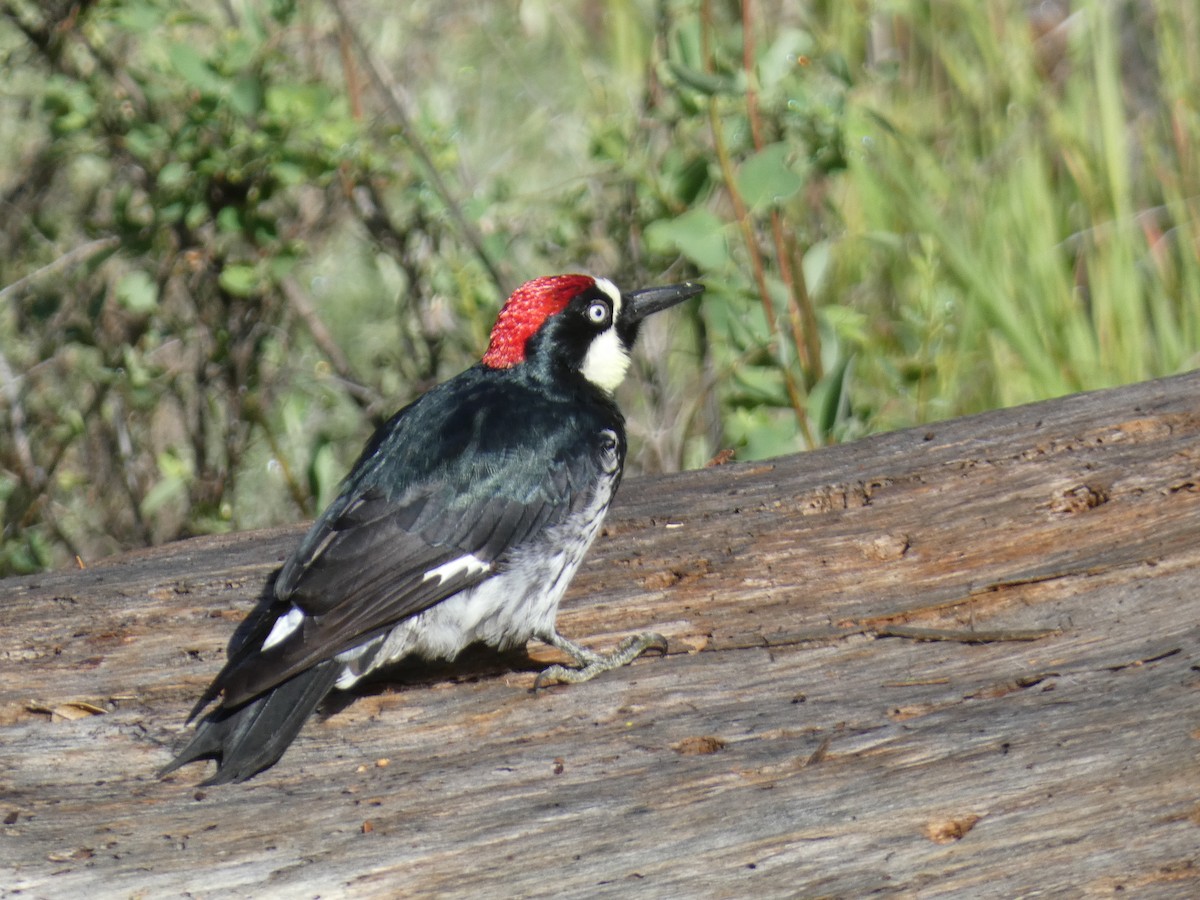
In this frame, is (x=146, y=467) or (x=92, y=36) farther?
(x=146, y=467)

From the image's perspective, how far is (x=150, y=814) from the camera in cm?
231

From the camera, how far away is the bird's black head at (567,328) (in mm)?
3473

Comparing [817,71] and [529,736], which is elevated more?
[817,71]

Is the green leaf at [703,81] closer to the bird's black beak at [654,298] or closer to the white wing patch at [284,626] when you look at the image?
the bird's black beak at [654,298]

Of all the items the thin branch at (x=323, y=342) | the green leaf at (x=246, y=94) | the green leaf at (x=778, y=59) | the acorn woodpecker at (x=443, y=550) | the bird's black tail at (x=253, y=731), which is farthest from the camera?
the thin branch at (x=323, y=342)

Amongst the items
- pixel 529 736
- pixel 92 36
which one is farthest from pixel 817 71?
pixel 529 736

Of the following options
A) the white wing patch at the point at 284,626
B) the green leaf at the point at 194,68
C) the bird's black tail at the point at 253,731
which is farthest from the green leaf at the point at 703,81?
the bird's black tail at the point at 253,731

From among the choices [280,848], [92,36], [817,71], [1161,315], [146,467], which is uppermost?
[92,36]

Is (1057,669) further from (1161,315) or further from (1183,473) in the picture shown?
(1161,315)

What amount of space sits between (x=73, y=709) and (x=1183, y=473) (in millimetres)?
2388

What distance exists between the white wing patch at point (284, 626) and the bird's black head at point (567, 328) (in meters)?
1.04

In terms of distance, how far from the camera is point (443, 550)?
2.85 m

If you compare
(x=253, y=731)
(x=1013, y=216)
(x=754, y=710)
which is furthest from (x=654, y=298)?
(x=1013, y=216)

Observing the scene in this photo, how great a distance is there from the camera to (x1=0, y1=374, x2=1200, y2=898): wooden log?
84.8 inches
